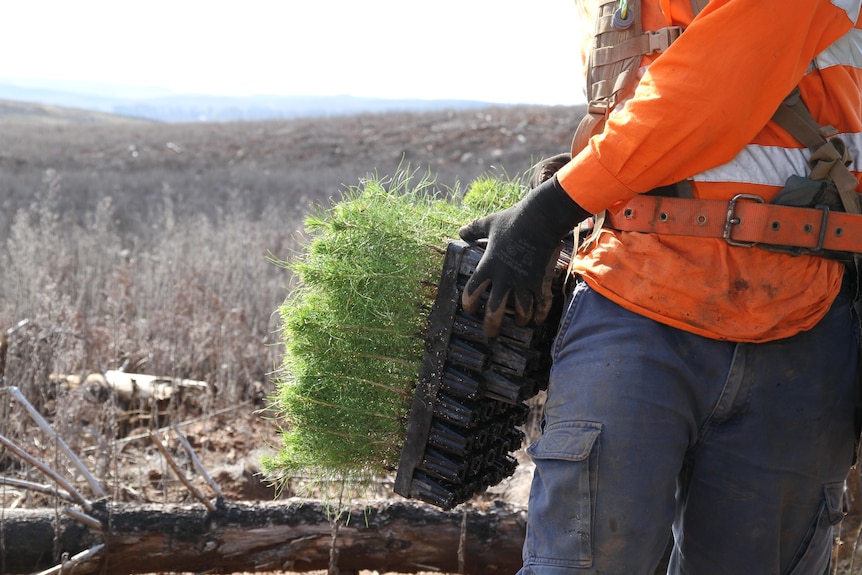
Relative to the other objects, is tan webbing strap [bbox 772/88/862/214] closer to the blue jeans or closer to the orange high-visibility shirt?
the orange high-visibility shirt

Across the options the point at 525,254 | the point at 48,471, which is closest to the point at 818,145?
the point at 525,254

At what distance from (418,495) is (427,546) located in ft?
3.67

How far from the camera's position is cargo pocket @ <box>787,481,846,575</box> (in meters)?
1.63

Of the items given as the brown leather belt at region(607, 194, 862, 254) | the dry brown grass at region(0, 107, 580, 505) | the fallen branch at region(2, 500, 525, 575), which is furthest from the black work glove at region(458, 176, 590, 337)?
the fallen branch at region(2, 500, 525, 575)

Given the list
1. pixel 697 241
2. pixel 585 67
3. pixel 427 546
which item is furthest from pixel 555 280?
pixel 427 546

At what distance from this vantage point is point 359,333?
6.31 ft

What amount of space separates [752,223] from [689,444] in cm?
46

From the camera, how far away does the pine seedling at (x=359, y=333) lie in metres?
1.92

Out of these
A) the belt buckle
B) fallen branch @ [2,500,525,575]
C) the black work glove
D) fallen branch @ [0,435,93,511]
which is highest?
the belt buckle

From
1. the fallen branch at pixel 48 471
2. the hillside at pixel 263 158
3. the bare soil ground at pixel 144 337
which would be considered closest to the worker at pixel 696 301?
the bare soil ground at pixel 144 337

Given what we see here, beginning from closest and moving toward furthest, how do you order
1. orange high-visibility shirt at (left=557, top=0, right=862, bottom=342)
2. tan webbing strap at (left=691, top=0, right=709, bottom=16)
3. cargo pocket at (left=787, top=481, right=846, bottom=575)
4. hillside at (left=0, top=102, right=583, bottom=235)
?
1. orange high-visibility shirt at (left=557, top=0, right=862, bottom=342)
2. tan webbing strap at (left=691, top=0, right=709, bottom=16)
3. cargo pocket at (left=787, top=481, right=846, bottom=575)
4. hillside at (left=0, top=102, right=583, bottom=235)

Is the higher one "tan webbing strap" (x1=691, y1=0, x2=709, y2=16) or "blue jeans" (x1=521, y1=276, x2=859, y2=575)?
"tan webbing strap" (x1=691, y1=0, x2=709, y2=16)

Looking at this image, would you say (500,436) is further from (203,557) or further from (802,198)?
(203,557)

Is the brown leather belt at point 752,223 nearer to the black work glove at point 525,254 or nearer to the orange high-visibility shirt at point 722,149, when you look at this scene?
the orange high-visibility shirt at point 722,149
